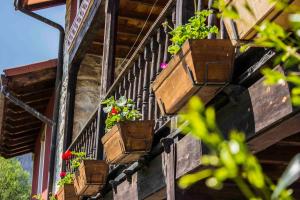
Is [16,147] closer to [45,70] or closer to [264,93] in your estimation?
[45,70]

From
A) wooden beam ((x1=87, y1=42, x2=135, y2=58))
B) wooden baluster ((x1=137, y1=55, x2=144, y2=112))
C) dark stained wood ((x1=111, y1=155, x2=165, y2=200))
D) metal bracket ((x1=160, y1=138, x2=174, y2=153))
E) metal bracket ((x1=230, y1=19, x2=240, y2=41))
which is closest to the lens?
metal bracket ((x1=230, y1=19, x2=240, y2=41))

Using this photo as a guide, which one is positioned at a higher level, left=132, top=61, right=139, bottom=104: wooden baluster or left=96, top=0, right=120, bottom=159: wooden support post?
left=96, top=0, right=120, bottom=159: wooden support post

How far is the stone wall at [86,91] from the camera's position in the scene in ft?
25.9

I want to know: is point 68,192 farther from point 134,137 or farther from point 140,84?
point 134,137

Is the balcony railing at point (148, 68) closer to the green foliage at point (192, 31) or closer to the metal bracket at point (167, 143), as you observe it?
the green foliage at point (192, 31)

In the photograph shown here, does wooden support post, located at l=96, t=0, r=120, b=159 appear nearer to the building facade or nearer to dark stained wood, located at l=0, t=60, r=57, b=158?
the building facade

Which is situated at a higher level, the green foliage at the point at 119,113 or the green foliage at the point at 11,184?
the green foliage at the point at 11,184

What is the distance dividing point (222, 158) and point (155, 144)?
3.10 m

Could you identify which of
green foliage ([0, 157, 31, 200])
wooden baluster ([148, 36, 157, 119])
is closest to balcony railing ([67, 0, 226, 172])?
wooden baluster ([148, 36, 157, 119])

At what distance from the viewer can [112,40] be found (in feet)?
17.2

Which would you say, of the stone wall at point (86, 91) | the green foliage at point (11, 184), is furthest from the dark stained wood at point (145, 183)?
the green foliage at point (11, 184)

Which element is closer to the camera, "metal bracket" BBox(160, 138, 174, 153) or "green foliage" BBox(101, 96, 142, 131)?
"metal bracket" BBox(160, 138, 174, 153)

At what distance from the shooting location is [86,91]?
8.10 m

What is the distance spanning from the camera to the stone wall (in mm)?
7906
